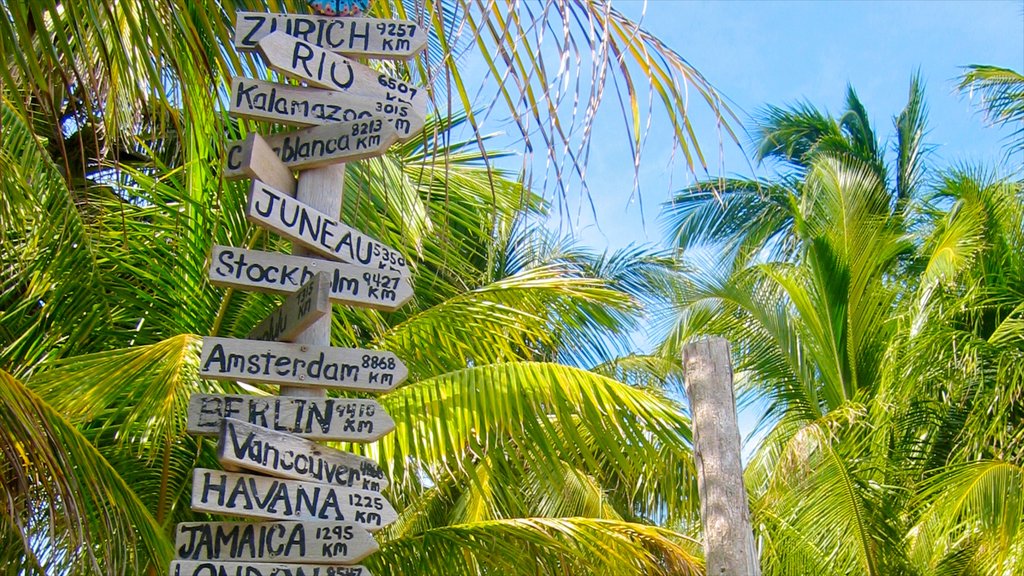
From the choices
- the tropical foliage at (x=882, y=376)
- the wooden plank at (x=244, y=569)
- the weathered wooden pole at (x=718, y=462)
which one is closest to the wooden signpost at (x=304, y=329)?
the wooden plank at (x=244, y=569)

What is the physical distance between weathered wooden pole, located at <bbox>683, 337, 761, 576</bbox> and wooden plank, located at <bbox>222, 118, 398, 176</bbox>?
210 centimetres

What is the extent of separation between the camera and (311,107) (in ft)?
10.8

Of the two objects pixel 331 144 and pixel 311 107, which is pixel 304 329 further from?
pixel 311 107

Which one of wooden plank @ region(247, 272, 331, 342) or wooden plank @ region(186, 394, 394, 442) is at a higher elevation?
wooden plank @ region(247, 272, 331, 342)

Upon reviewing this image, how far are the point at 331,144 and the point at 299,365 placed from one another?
0.64 meters

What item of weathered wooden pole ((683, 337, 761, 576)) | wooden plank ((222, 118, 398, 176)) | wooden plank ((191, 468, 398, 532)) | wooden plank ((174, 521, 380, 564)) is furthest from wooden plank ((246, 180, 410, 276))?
weathered wooden pole ((683, 337, 761, 576))

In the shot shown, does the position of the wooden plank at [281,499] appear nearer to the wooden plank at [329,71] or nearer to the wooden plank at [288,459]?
the wooden plank at [288,459]

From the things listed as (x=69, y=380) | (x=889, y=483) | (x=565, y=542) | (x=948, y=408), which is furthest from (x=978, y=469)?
(x=69, y=380)

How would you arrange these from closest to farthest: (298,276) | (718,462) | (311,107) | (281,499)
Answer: (281,499) → (298,276) → (311,107) → (718,462)

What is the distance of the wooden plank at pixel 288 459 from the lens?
9.34 ft

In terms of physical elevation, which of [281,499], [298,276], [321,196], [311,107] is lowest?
[281,499]

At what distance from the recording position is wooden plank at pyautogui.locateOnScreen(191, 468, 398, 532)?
2.83 m

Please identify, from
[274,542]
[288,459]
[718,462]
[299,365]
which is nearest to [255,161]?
[299,365]

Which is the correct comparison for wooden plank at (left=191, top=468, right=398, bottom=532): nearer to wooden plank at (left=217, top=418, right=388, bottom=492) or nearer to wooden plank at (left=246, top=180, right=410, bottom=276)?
wooden plank at (left=217, top=418, right=388, bottom=492)
